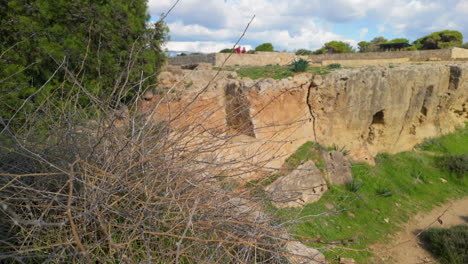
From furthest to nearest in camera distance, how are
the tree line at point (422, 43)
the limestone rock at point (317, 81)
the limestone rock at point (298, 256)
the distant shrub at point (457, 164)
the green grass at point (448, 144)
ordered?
the tree line at point (422, 43), the green grass at point (448, 144), the distant shrub at point (457, 164), the limestone rock at point (317, 81), the limestone rock at point (298, 256)

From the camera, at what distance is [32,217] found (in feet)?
4.83

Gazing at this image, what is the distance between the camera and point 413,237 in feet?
17.3

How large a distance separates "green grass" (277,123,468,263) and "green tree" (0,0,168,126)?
173 inches

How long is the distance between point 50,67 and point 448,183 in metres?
11.7

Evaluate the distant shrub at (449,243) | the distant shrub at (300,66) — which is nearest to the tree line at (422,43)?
the distant shrub at (300,66)

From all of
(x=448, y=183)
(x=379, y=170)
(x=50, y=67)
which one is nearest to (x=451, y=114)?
(x=448, y=183)

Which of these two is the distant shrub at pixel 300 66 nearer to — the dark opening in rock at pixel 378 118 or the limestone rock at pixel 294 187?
the limestone rock at pixel 294 187

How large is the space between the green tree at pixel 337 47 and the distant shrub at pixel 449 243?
24898 mm

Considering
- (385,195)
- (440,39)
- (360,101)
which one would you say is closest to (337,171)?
(385,195)

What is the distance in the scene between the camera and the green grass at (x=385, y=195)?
616 cm

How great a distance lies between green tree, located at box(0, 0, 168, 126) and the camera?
4060 millimetres

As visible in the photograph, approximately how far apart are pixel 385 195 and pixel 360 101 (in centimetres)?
346

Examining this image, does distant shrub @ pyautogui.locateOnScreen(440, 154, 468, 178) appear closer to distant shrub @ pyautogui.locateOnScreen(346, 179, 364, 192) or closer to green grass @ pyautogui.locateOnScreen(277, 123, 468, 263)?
green grass @ pyautogui.locateOnScreen(277, 123, 468, 263)

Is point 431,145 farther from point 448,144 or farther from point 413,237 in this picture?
point 413,237
